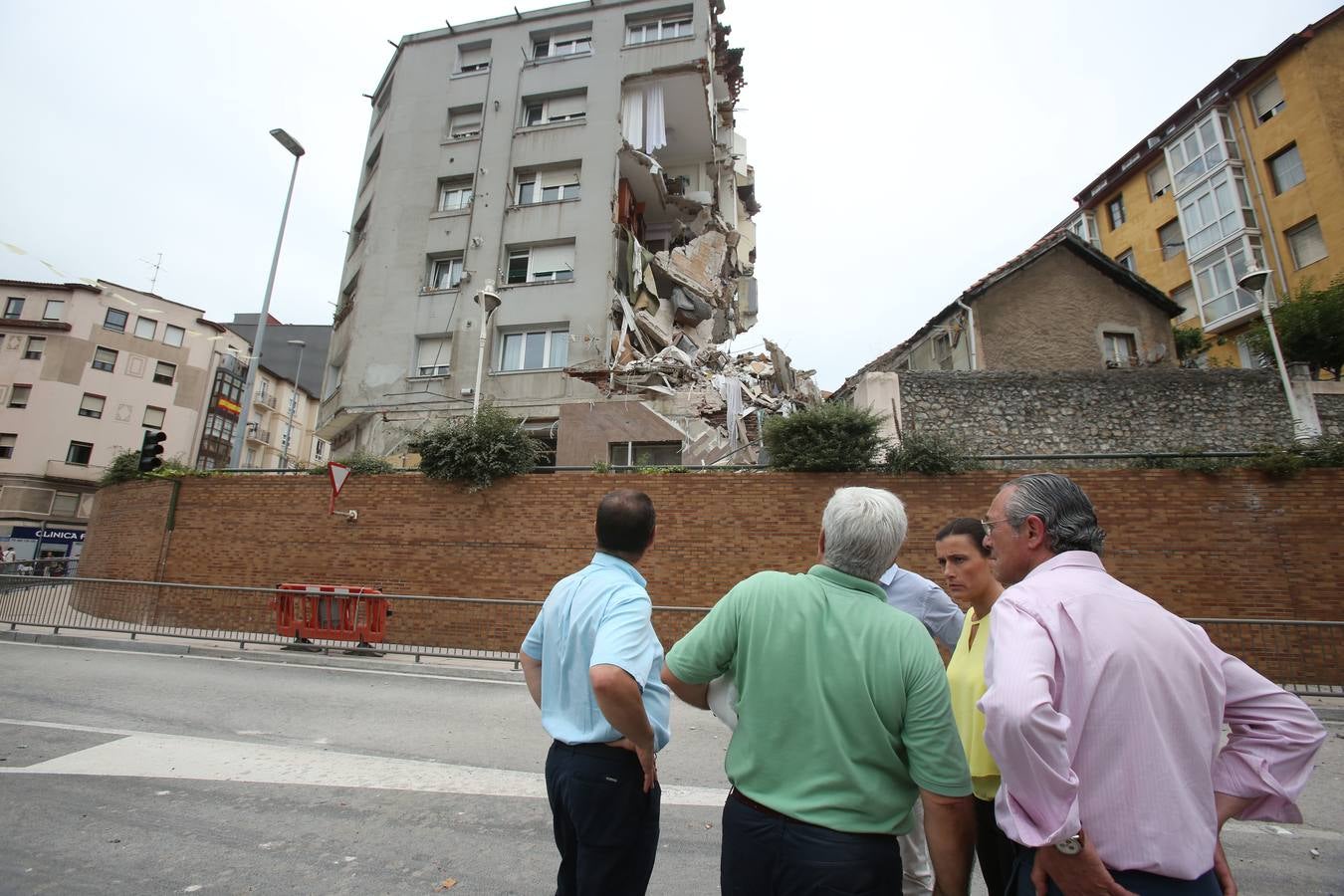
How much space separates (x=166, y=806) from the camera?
4.32 meters

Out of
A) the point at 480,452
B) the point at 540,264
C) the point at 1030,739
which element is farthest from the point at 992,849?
the point at 540,264

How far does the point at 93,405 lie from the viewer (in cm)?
3928

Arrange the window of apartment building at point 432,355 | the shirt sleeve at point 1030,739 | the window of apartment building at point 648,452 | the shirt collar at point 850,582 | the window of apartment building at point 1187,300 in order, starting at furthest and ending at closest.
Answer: the window of apartment building at point 1187,300 < the window of apartment building at point 432,355 < the window of apartment building at point 648,452 < the shirt collar at point 850,582 < the shirt sleeve at point 1030,739

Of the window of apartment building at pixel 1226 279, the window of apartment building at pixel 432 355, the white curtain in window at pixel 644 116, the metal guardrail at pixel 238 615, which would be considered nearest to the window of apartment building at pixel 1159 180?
the window of apartment building at pixel 1226 279

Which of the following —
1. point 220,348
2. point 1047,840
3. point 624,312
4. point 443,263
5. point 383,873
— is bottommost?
point 383,873

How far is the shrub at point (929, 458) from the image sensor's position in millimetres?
12258

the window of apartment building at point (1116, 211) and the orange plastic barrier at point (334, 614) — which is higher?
the window of apartment building at point (1116, 211)

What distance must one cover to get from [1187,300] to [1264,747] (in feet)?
116

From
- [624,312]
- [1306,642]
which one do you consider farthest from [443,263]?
[1306,642]

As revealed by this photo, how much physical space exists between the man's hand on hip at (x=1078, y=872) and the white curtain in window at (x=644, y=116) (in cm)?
2515

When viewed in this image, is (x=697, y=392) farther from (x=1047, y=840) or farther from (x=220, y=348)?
(x=220, y=348)

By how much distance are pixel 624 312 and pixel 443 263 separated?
22.7 ft

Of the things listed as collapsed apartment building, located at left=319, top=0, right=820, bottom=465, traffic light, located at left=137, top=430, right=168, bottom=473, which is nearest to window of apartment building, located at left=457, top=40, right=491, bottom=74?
collapsed apartment building, located at left=319, top=0, right=820, bottom=465

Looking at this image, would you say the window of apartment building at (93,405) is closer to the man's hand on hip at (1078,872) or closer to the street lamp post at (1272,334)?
the man's hand on hip at (1078,872)
